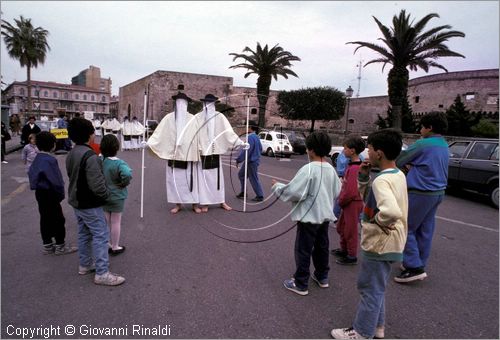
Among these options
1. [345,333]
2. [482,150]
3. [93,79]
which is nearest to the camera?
[345,333]

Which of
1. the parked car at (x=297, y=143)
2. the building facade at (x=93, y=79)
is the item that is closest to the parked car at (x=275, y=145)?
the parked car at (x=297, y=143)

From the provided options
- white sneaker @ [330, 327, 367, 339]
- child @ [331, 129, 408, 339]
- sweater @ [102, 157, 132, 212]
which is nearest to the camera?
child @ [331, 129, 408, 339]

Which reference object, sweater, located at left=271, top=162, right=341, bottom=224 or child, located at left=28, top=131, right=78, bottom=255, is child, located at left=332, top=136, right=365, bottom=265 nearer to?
sweater, located at left=271, top=162, right=341, bottom=224

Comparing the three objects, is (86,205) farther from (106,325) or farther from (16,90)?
(16,90)

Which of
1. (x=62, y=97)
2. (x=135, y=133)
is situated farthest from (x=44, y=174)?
(x=62, y=97)

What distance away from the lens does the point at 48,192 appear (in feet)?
13.2

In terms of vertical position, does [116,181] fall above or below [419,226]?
above

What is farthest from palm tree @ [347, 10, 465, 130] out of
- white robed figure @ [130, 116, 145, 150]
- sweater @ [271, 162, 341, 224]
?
sweater @ [271, 162, 341, 224]

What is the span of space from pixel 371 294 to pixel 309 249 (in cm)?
83

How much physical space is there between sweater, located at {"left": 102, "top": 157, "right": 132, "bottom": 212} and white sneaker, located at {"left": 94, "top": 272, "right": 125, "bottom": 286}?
3.00 feet

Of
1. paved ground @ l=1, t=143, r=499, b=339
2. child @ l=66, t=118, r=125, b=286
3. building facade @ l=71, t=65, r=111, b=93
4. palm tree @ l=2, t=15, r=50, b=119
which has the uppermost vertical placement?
building facade @ l=71, t=65, r=111, b=93

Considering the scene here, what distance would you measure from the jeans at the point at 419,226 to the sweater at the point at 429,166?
0.35ft

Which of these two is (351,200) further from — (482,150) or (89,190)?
(482,150)

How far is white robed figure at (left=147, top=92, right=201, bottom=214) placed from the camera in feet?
19.4
